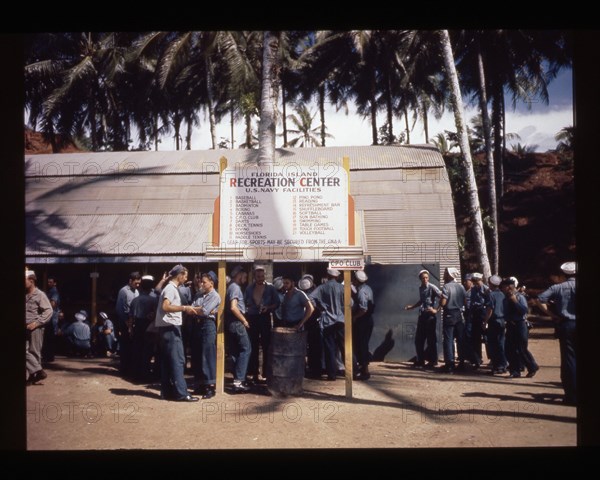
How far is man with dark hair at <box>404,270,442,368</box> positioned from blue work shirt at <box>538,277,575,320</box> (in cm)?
224

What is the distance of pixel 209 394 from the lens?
662 cm

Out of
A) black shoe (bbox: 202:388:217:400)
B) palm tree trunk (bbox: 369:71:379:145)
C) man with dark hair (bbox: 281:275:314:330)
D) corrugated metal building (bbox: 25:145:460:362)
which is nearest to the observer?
black shoe (bbox: 202:388:217:400)

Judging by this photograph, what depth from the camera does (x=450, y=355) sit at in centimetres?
801

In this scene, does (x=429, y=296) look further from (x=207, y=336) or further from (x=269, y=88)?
(x=269, y=88)

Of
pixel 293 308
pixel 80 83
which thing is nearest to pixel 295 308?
pixel 293 308

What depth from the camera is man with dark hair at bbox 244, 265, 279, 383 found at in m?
7.28

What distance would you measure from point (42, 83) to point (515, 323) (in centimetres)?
2040

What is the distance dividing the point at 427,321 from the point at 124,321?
511 centimetres

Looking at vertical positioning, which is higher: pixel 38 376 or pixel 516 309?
pixel 516 309

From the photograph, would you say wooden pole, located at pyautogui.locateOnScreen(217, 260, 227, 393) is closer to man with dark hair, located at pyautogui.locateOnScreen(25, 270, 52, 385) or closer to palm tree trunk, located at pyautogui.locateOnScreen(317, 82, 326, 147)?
man with dark hair, located at pyautogui.locateOnScreen(25, 270, 52, 385)

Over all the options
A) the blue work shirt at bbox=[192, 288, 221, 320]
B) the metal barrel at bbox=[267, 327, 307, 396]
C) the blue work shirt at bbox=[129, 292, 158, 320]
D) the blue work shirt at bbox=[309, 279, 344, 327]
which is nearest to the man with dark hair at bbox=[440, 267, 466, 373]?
the blue work shirt at bbox=[309, 279, 344, 327]

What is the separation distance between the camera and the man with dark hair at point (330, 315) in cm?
747

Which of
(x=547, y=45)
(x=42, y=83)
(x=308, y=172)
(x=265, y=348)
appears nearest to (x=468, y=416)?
(x=265, y=348)

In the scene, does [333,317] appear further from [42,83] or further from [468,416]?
[42,83]
